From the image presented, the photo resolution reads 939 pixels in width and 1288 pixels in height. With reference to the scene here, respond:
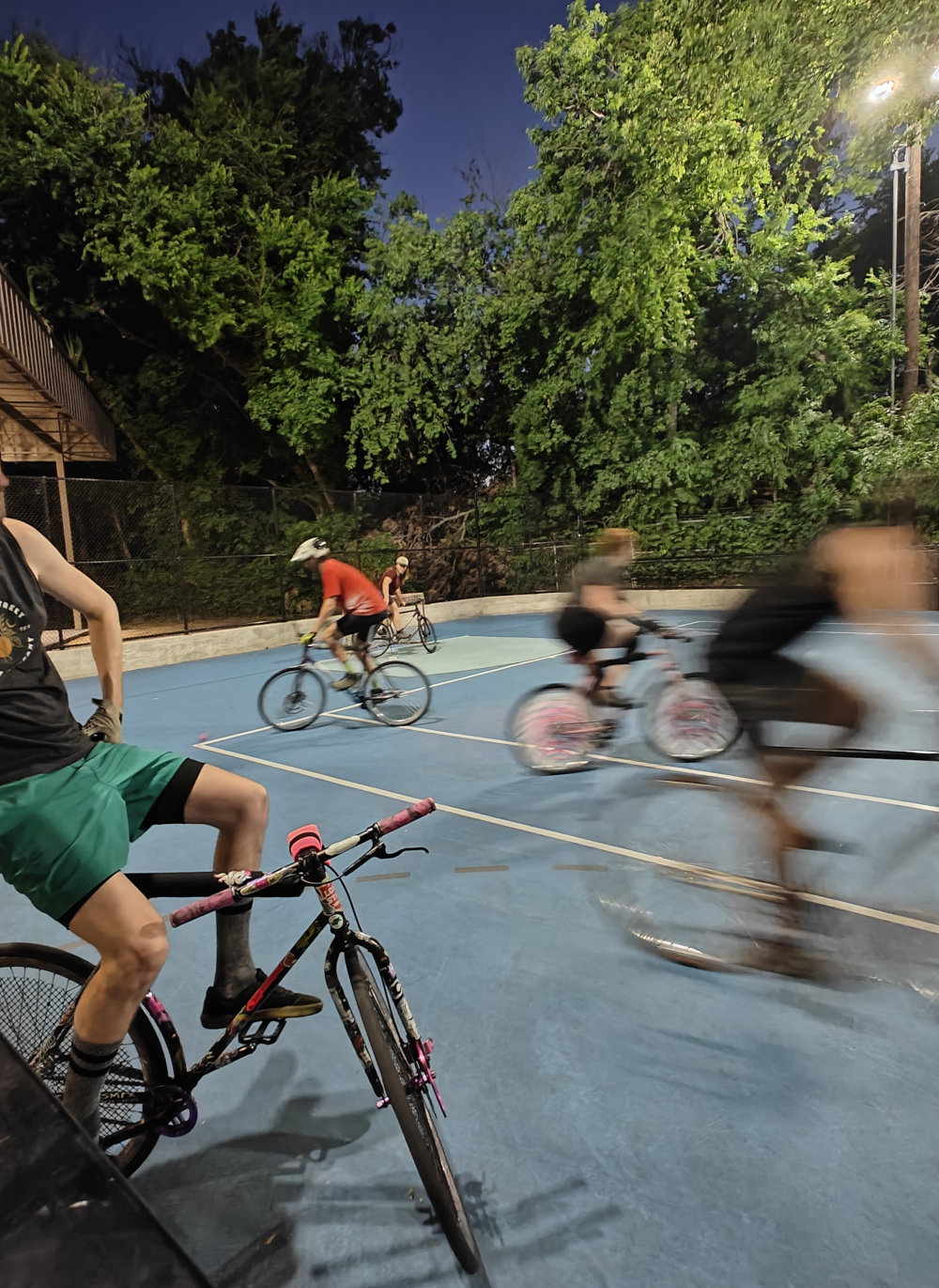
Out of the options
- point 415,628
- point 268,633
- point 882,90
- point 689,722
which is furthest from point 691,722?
point 882,90

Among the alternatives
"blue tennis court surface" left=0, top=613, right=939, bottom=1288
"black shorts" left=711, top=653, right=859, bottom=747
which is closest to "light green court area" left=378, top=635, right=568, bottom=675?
"blue tennis court surface" left=0, top=613, right=939, bottom=1288

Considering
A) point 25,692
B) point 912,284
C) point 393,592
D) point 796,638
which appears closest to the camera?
point 25,692

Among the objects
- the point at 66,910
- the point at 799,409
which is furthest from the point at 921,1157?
the point at 799,409

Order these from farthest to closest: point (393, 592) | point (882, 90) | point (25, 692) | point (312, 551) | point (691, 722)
A: point (393, 592), point (882, 90), point (312, 551), point (691, 722), point (25, 692)

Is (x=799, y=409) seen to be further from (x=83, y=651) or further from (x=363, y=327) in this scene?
(x=83, y=651)

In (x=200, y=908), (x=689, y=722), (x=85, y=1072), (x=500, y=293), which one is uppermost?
(x=500, y=293)

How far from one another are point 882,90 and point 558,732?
12199 mm

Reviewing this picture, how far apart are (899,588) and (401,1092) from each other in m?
2.53

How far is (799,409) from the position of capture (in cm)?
1886

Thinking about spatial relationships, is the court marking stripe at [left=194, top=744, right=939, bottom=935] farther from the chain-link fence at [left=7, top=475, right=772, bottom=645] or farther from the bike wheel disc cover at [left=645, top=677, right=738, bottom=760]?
the chain-link fence at [left=7, top=475, right=772, bottom=645]

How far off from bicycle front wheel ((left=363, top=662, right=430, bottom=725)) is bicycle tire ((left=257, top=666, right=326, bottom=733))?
53 centimetres

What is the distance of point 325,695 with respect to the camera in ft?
25.5

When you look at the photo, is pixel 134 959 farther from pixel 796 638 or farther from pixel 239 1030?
pixel 796 638

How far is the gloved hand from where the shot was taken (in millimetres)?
1992
